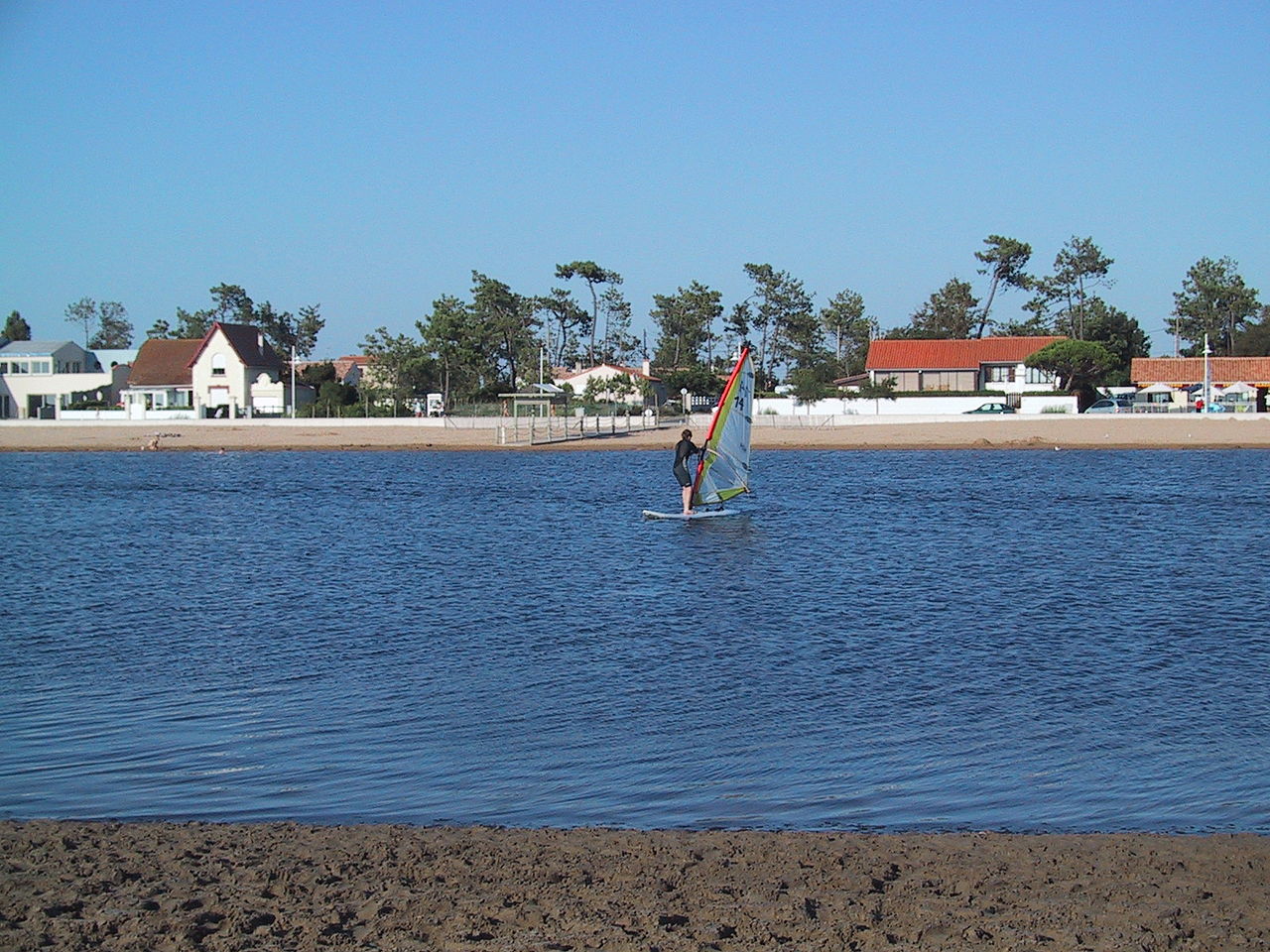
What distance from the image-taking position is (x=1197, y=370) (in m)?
80.6

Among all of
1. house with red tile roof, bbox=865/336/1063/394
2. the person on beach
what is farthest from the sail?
house with red tile roof, bbox=865/336/1063/394

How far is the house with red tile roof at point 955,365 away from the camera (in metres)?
80.8

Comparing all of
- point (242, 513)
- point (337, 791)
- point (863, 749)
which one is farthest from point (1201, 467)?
point (337, 791)

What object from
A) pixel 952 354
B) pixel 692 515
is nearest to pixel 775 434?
pixel 952 354

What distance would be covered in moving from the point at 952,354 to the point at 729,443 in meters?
58.5

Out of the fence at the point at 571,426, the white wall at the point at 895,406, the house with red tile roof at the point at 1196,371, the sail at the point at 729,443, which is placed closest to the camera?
the sail at the point at 729,443

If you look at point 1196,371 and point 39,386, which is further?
point 39,386

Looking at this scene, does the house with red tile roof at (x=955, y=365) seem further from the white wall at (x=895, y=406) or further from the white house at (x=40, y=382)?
the white house at (x=40, y=382)

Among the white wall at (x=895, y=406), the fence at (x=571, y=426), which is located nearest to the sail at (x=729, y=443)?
the fence at (x=571, y=426)

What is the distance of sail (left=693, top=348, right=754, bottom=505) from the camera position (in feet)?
85.6

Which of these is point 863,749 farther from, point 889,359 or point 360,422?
point 889,359

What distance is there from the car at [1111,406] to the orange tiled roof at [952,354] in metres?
6.60

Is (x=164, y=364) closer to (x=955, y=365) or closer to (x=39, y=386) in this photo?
(x=39, y=386)

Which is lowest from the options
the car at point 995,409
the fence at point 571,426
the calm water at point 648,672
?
the calm water at point 648,672
